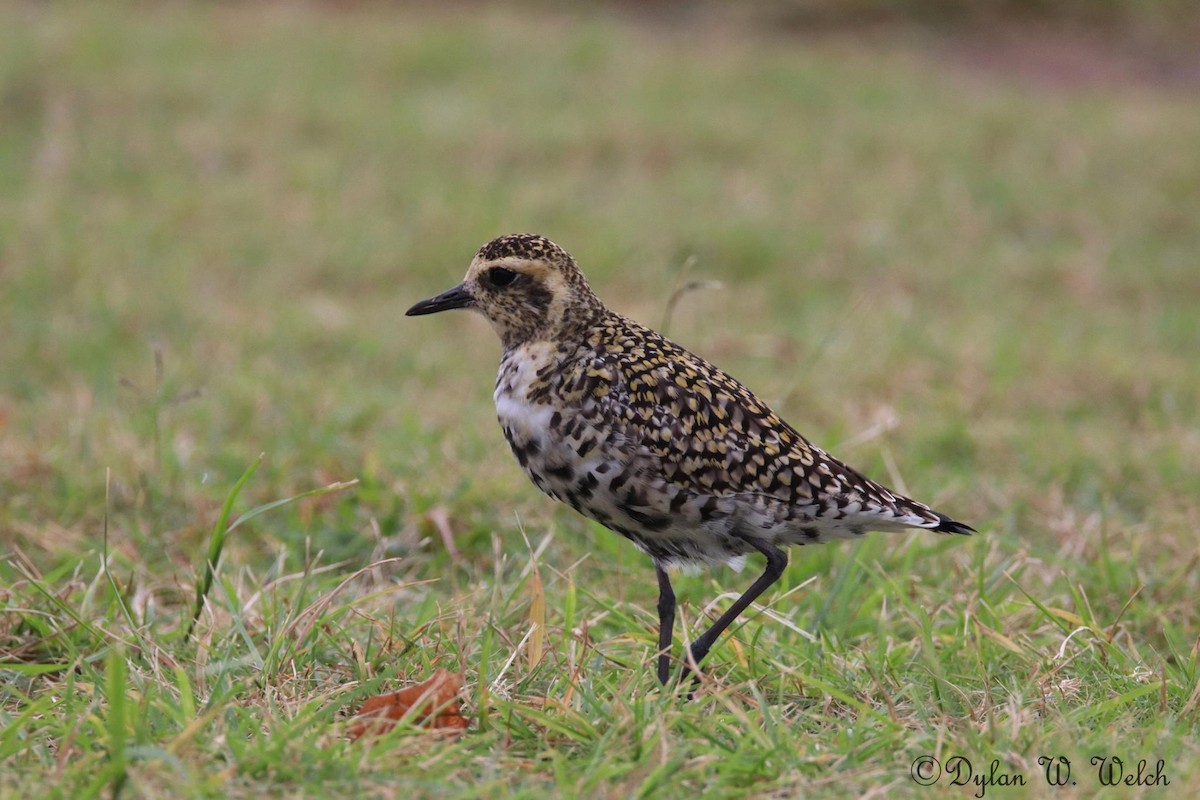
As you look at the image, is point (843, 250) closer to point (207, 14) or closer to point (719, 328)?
point (719, 328)

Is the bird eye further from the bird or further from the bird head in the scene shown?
the bird

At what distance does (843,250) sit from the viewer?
10.2 meters

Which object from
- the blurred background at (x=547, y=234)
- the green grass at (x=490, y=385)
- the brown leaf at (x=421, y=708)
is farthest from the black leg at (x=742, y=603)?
the blurred background at (x=547, y=234)

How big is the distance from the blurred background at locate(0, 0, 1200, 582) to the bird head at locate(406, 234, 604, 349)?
1153mm

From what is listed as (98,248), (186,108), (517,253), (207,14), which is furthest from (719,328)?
(207,14)

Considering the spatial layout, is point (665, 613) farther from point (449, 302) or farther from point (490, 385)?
point (490, 385)

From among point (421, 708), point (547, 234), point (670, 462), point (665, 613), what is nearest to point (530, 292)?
point (670, 462)

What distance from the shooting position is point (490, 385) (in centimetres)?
769

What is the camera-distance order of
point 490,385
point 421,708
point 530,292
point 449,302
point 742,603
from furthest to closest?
point 490,385, point 449,302, point 530,292, point 742,603, point 421,708

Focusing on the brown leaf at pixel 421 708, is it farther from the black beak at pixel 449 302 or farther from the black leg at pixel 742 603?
the black beak at pixel 449 302

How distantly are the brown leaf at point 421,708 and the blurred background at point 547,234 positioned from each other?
4.94ft

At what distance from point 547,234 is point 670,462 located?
19.6 ft

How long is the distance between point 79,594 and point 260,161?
22.2ft

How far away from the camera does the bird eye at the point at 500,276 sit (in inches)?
172
